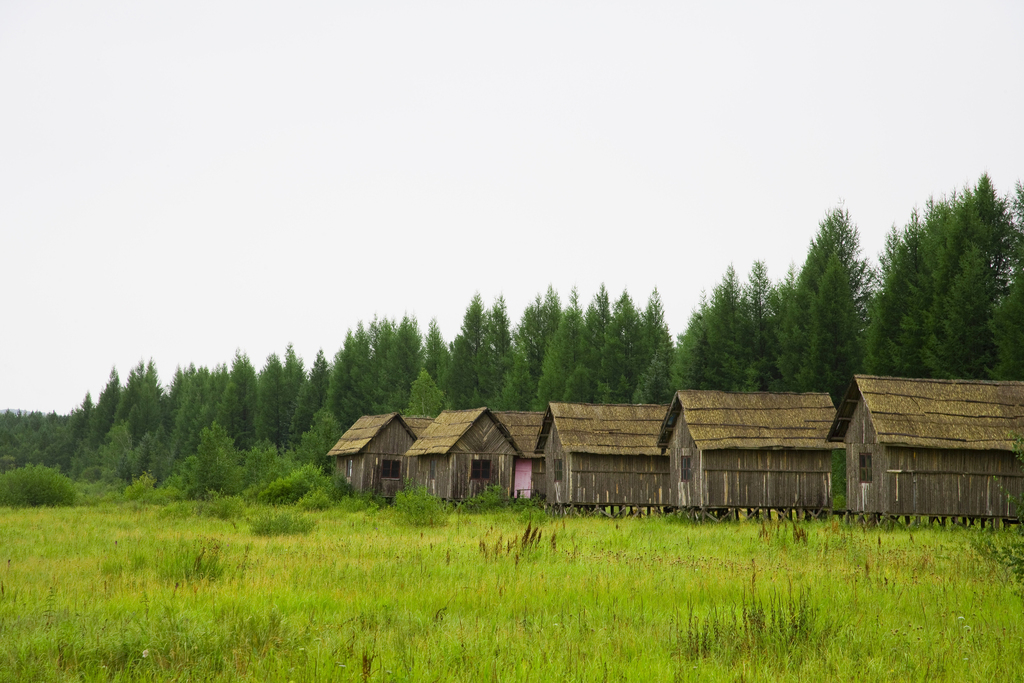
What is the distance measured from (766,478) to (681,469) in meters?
3.49

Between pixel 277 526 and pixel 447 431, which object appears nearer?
pixel 277 526

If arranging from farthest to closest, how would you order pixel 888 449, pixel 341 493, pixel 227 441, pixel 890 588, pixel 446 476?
pixel 227 441 < pixel 341 493 < pixel 446 476 < pixel 888 449 < pixel 890 588

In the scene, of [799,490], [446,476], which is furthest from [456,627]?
[446,476]

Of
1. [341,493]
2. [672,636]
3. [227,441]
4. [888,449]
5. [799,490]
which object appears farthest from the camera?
[227,441]

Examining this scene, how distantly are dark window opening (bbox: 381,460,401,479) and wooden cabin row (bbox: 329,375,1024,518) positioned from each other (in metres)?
2.77

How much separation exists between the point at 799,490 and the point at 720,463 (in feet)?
10.2

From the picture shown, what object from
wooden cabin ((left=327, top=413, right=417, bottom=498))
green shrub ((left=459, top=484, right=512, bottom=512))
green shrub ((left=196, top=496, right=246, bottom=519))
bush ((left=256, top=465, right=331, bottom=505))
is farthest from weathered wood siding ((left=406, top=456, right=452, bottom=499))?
green shrub ((left=196, top=496, right=246, bottom=519))

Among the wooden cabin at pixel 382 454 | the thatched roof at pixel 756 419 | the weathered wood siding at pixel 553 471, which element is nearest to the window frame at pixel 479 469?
the weathered wood siding at pixel 553 471

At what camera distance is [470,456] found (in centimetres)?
4006

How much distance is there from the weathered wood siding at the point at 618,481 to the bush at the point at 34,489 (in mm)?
23994

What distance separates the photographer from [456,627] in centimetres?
909

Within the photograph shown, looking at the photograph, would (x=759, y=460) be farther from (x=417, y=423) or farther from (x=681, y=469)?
(x=417, y=423)

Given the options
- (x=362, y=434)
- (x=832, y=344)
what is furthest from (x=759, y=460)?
(x=362, y=434)

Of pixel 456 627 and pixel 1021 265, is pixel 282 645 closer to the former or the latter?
pixel 456 627
